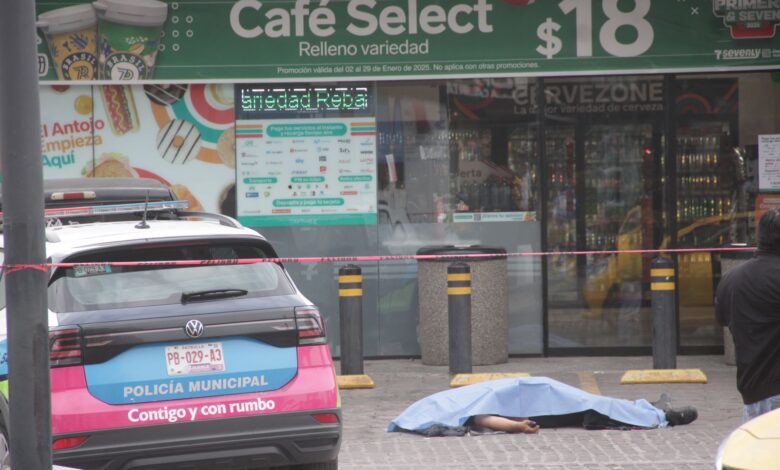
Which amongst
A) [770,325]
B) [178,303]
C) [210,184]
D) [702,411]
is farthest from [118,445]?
[210,184]

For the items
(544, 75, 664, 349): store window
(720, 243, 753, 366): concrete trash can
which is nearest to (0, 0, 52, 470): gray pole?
(720, 243, 753, 366): concrete trash can

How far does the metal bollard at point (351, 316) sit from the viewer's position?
11664mm

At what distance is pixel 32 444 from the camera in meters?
5.04

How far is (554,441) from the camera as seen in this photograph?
893 centimetres

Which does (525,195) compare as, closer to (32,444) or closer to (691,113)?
(691,113)

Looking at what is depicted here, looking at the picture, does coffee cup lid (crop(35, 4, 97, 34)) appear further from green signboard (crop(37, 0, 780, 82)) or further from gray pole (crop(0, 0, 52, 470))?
gray pole (crop(0, 0, 52, 470))

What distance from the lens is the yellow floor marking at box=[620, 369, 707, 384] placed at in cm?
1148

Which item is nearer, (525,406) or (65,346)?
(65,346)

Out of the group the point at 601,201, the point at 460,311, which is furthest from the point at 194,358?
the point at 601,201

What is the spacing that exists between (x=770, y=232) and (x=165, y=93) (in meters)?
8.53

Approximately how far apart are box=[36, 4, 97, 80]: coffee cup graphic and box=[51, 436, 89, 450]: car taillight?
7835mm

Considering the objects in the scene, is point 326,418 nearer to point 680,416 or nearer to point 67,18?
point 680,416

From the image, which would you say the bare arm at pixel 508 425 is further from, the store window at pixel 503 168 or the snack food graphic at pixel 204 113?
the snack food graphic at pixel 204 113

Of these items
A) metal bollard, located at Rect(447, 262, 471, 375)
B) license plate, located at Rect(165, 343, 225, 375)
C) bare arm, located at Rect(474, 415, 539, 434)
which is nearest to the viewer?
license plate, located at Rect(165, 343, 225, 375)
